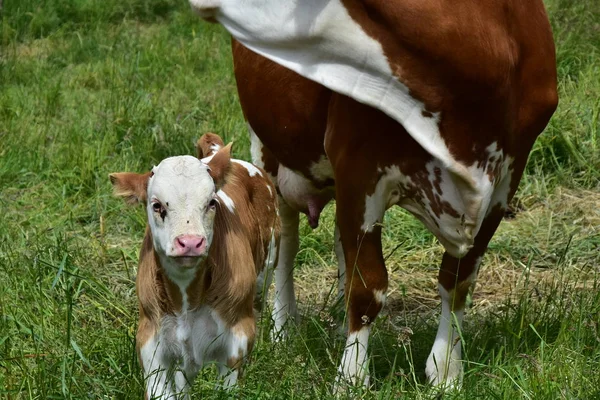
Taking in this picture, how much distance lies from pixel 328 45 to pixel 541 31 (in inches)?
35.0

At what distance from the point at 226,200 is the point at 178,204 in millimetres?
651

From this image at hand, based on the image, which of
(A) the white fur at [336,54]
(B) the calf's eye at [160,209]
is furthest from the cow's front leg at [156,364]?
(A) the white fur at [336,54]

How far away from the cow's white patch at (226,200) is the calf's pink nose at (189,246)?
0.69 meters

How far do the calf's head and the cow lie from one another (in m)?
0.48

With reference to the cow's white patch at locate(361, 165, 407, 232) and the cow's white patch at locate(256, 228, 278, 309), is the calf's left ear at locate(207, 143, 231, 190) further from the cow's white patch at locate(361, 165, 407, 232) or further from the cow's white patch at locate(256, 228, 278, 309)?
the cow's white patch at locate(256, 228, 278, 309)

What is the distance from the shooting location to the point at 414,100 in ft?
12.2

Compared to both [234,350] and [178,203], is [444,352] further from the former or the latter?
[178,203]

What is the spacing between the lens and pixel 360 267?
4234 mm

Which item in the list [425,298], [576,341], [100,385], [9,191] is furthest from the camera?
[9,191]

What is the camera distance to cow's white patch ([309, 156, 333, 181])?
4.79 meters

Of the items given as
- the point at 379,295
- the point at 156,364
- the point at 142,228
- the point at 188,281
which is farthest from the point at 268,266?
the point at 142,228

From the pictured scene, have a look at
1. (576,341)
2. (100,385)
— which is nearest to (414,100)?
(576,341)

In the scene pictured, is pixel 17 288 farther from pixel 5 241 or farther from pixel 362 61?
pixel 362 61

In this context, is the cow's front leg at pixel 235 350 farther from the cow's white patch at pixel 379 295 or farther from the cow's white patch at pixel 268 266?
the cow's white patch at pixel 268 266
